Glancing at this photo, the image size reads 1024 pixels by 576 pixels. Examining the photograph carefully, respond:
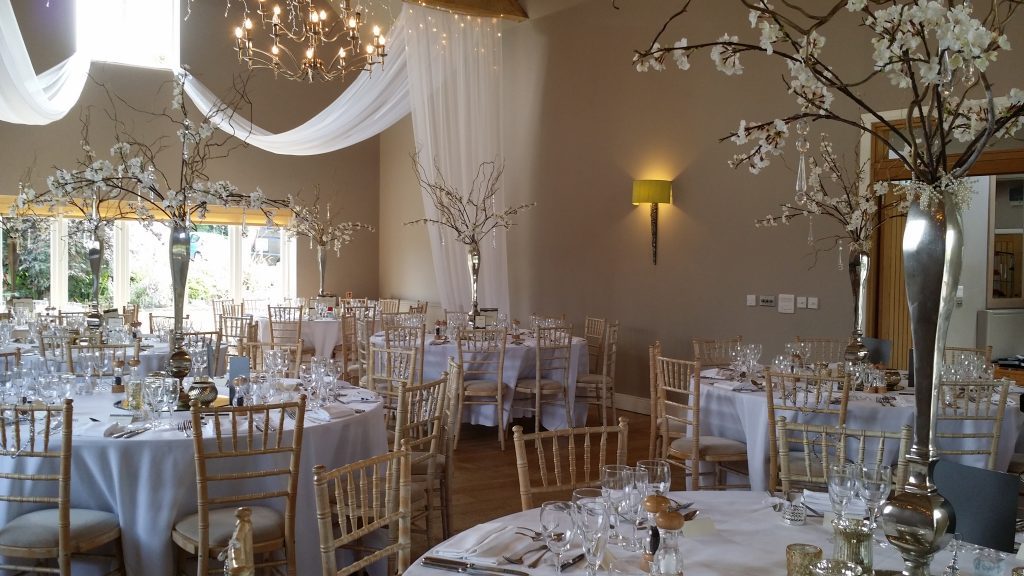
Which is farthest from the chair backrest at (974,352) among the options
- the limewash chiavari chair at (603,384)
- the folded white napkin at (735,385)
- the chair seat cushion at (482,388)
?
the chair seat cushion at (482,388)

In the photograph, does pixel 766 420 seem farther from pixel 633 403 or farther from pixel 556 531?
pixel 633 403

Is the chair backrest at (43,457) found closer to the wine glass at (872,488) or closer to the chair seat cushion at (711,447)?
the wine glass at (872,488)

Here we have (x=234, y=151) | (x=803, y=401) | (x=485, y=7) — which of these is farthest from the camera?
(x=234, y=151)

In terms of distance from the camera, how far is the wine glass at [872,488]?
2143 millimetres

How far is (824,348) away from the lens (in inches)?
275

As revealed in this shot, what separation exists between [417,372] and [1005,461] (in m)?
4.05

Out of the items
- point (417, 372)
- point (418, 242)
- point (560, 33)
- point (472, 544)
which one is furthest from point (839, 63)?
point (418, 242)

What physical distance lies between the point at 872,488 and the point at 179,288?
343 centimetres

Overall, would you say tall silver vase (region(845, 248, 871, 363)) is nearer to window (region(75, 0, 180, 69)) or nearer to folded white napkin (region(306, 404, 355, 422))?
folded white napkin (region(306, 404, 355, 422))

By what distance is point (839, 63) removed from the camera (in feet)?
23.4

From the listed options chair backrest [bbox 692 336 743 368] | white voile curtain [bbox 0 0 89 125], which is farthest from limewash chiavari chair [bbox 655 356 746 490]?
white voile curtain [bbox 0 0 89 125]

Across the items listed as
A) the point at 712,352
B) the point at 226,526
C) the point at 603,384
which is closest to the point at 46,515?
the point at 226,526

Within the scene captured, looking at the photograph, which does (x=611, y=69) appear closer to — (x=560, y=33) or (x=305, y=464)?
(x=560, y=33)

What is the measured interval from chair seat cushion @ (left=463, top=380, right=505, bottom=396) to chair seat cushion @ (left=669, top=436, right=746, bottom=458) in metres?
2.21
